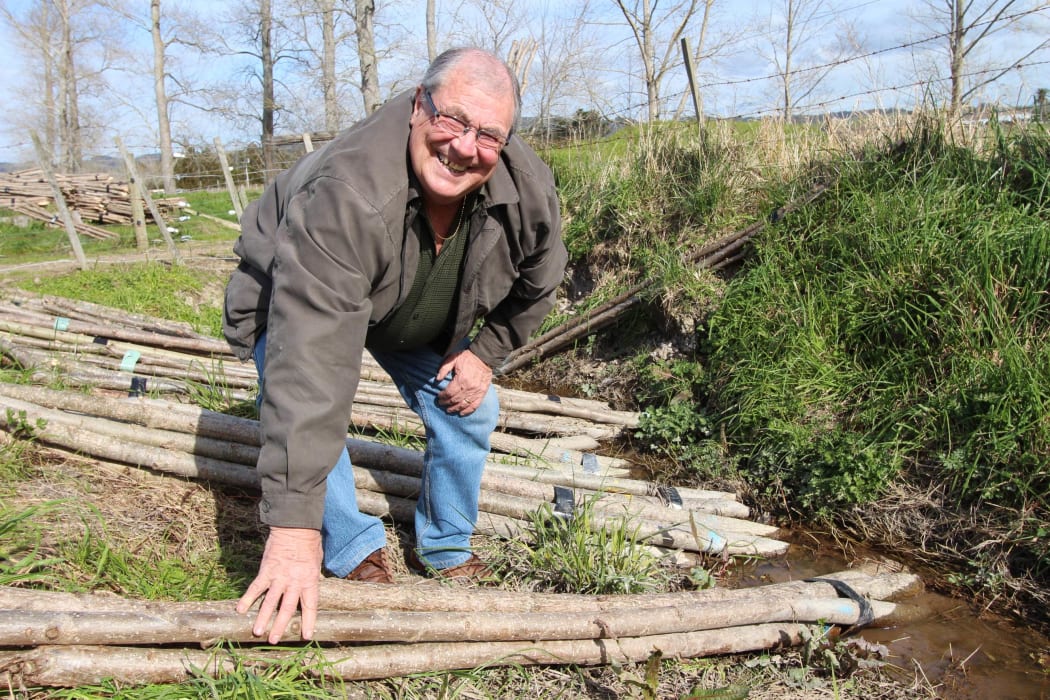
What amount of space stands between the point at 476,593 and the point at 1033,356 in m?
3.29

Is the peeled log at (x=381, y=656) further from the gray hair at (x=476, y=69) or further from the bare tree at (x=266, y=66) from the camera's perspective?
the bare tree at (x=266, y=66)

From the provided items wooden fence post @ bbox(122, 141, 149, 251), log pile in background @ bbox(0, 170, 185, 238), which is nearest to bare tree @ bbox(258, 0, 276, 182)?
log pile in background @ bbox(0, 170, 185, 238)

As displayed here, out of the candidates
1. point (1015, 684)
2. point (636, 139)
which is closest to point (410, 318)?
point (1015, 684)

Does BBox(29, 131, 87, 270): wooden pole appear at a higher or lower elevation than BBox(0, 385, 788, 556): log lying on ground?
higher

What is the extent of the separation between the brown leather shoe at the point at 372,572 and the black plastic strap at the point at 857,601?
177 centimetres

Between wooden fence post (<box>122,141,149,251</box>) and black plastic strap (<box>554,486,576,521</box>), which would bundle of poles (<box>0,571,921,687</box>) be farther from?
wooden fence post (<box>122,141,149,251</box>)

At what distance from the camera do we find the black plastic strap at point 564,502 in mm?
3525

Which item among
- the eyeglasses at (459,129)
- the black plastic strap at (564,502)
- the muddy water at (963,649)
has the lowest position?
the muddy water at (963,649)

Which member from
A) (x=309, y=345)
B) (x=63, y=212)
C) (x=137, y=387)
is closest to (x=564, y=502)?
(x=309, y=345)

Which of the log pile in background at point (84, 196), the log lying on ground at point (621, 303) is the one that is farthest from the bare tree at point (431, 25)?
the log lying on ground at point (621, 303)

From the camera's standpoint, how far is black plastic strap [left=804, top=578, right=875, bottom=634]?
309 centimetres

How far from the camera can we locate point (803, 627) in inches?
114

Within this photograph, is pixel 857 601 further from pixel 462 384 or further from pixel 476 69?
pixel 476 69

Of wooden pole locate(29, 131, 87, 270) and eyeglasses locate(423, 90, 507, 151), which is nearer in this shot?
eyeglasses locate(423, 90, 507, 151)
